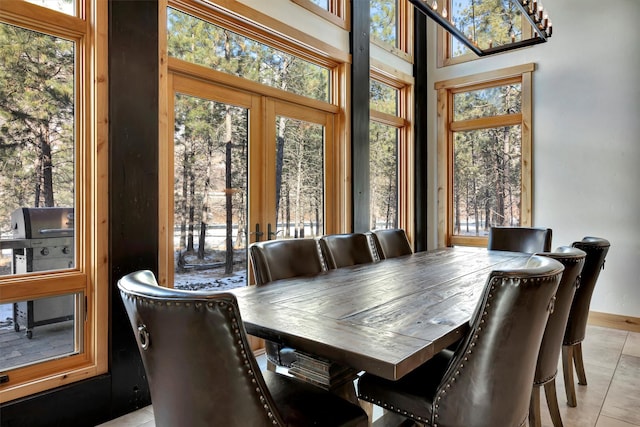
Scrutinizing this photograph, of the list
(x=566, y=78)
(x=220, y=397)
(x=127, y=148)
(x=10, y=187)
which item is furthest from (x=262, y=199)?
(x=566, y=78)

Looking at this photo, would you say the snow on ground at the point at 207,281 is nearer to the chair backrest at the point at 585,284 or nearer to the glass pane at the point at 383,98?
the chair backrest at the point at 585,284

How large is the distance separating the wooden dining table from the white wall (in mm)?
2518

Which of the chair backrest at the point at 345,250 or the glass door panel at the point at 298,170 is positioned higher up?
the glass door panel at the point at 298,170

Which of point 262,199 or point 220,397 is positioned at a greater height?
point 262,199

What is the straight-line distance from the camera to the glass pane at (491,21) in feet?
15.2

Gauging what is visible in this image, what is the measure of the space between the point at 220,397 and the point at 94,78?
1.98m

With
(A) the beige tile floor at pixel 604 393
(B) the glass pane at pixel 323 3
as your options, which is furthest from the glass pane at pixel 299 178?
Result: (A) the beige tile floor at pixel 604 393

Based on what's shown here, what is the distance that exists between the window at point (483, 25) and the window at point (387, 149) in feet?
2.39

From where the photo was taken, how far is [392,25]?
4938 mm

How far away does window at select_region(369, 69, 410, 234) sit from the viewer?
4.71 meters

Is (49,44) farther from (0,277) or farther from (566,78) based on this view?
(566,78)

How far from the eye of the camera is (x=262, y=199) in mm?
3348

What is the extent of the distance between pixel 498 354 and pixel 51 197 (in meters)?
2.30

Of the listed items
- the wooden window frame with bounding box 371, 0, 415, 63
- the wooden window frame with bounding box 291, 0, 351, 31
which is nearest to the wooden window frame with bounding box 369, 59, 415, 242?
the wooden window frame with bounding box 371, 0, 415, 63
